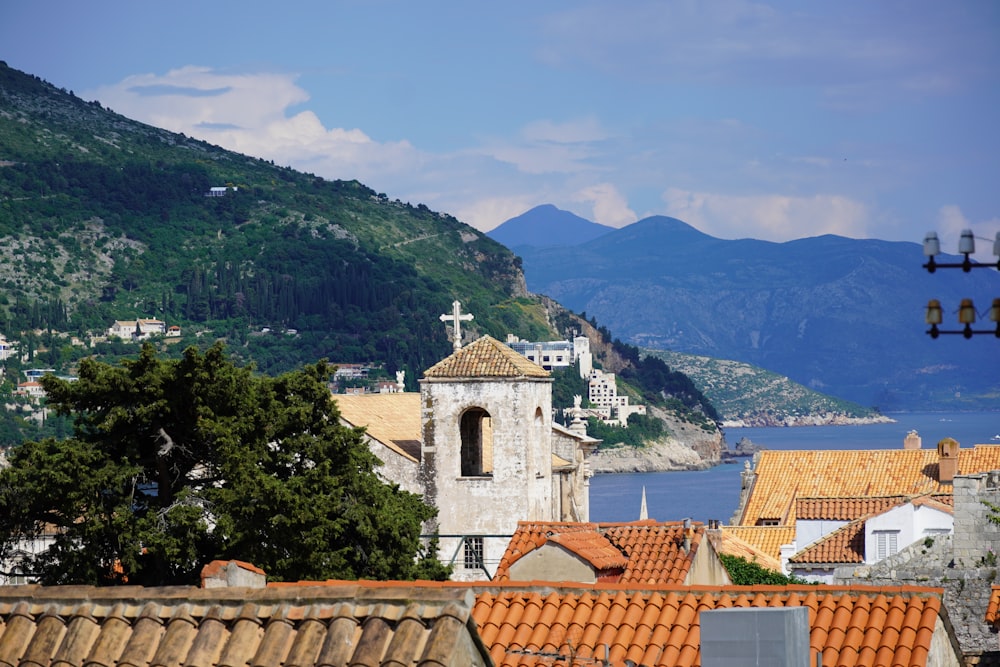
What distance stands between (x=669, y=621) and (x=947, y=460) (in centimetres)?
3796

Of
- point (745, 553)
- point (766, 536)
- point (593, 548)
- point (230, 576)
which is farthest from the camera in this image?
point (766, 536)

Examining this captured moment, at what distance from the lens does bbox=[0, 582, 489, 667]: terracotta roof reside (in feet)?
25.7

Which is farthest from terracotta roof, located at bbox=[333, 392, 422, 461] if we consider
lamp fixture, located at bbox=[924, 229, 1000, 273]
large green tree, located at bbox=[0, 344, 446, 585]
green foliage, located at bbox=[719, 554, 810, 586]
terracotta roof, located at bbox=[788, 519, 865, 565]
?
lamp fixture, located at bbox=[924, 229, 1000, 273]

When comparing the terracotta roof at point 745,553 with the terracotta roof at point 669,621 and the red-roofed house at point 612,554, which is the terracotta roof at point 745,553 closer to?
the red-roofed house at point 612,554

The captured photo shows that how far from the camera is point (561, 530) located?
84.0 feet

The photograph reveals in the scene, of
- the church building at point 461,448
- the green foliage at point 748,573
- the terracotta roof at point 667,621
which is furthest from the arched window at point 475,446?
the terracotta roof at point 667,621

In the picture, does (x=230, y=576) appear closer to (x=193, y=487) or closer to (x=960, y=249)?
(x=960, y=249)

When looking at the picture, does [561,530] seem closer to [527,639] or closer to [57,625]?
[527,639]

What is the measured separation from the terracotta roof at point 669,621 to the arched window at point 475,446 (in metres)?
28.7

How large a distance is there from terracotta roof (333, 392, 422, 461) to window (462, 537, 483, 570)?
8.19 feet

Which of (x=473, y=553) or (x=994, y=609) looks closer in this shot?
(x=994, y=609)

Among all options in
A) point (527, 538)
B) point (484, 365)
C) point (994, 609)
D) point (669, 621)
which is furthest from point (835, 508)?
point (669, 621)

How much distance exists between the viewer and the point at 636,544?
26359 millimetres

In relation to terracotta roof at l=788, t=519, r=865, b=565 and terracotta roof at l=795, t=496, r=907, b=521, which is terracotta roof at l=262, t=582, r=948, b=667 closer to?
terracotta roof at l=788, t=519, r=865, b=565
